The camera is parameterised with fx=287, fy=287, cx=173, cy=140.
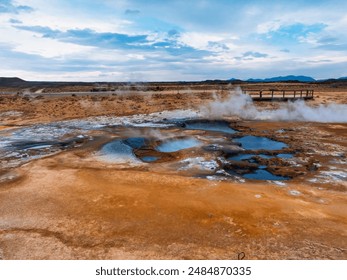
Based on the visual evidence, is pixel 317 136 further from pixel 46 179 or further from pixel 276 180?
pixel 46 179

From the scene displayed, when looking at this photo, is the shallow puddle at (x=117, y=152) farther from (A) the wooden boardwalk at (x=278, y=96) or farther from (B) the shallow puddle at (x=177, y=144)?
(A) the wooden boardwalk at (x=278, y=96)

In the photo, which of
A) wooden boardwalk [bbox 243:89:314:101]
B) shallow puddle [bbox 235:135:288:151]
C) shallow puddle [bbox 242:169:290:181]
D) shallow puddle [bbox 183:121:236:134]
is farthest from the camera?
wooden boardwalk [bbox 243:89:314:101]

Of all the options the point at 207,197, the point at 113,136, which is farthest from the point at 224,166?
the point at 113,136

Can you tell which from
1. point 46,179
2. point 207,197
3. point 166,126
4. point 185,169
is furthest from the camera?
point 166,126

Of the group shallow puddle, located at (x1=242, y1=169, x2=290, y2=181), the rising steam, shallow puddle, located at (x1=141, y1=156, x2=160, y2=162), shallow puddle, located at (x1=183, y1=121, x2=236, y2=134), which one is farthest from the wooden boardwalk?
shallow puddle, located at (x1=242, y1=169, x2=290, y2=181)

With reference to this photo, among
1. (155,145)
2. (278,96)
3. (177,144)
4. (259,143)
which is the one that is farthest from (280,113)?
(155,145)

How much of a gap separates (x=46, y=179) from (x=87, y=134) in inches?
276

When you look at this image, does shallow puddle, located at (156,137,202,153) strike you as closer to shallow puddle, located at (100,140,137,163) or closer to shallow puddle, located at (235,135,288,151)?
shallow puddle, located at (100,140,137,163)

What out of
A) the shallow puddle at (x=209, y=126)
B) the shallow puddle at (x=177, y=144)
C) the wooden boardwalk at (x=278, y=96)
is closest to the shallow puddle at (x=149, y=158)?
the shallow puddle at (x=177, y=144)

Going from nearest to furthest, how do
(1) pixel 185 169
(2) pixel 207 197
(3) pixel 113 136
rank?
(2) pixel 207 197, (1) pixel 185 169, (3) pixel 113 136

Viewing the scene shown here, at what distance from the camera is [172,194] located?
25.2 ft

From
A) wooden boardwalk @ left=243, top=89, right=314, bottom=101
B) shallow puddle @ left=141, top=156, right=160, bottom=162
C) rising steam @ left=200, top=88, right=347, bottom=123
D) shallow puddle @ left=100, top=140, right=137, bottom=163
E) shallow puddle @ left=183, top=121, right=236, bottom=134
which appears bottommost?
shallow puddle @ left=141, top=156, right=160, bottom=162

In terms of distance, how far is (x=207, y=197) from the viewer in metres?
7.50

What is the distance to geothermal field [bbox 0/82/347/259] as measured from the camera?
213 inches
